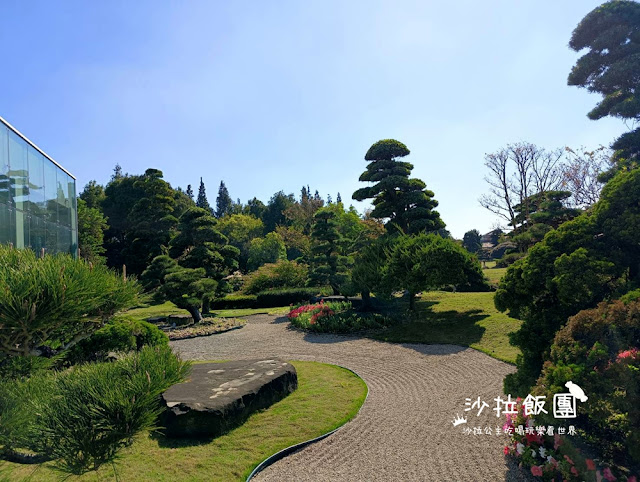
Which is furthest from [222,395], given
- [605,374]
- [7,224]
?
[7,224]

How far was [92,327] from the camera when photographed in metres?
3.53

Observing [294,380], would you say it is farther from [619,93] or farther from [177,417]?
[619,93]

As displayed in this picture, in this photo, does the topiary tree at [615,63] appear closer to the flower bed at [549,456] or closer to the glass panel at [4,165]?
the flower bed at [549,456]

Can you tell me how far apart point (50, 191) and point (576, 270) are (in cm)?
1219

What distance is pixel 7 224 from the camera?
732cm

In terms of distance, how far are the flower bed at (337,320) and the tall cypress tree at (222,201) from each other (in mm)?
55802

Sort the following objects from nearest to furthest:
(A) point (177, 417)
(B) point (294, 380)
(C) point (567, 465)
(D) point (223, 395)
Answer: (C) point (567, 465) → (A) point (177, 417) → (D) point (223, 395) → (B) point (294, 380)

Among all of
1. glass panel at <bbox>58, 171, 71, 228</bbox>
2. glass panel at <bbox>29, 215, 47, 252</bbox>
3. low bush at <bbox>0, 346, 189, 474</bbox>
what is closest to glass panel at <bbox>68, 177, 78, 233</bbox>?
glass panel at <bbox>58, 171, 71, 228</bbox>

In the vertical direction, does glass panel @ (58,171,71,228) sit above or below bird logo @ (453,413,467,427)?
above

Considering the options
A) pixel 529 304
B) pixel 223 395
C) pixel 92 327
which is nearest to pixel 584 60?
pixel 529 304

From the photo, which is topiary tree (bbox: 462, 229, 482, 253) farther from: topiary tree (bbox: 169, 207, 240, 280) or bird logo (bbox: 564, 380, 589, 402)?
bird logo (bbox: 564, 380, 589, 402)

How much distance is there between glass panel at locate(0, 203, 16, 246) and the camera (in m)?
7.12

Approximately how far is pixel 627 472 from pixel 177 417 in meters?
5.12

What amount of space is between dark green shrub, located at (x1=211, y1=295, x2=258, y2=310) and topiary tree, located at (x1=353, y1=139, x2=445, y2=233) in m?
9.30
